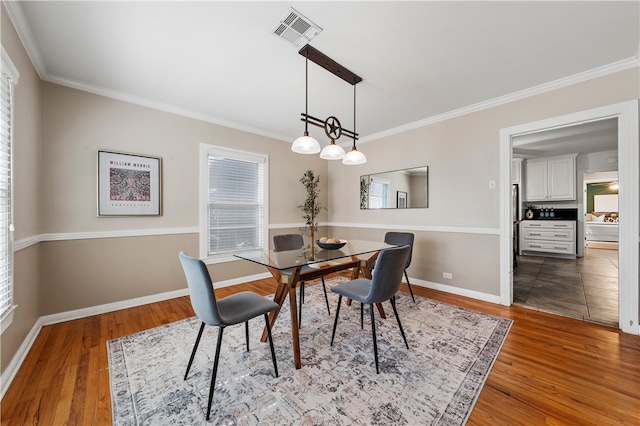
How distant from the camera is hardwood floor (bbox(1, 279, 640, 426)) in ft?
4.72

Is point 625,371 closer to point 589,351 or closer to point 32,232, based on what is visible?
point 589,351

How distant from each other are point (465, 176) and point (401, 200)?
1.00 m

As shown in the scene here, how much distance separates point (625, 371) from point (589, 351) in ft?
0.83

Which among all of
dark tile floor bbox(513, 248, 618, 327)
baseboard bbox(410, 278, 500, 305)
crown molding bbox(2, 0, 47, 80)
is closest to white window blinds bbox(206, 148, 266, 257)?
crown molding bbox(2, 0, 47, 80)

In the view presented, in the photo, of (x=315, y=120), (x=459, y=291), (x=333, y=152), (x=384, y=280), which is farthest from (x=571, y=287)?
(x=315, y=120)

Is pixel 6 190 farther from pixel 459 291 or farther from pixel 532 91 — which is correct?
pixel 532 91

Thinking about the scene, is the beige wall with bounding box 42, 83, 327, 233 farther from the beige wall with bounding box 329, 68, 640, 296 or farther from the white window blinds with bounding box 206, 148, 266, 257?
the beige wall with bounding box 329, 68, 640, 296

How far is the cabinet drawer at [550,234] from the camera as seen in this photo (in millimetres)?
5945

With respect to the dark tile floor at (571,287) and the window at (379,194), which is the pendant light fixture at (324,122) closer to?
the window at (379,194)

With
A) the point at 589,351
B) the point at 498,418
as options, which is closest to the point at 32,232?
the point at 498,418

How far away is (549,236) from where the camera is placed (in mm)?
6234

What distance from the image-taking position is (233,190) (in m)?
4.02

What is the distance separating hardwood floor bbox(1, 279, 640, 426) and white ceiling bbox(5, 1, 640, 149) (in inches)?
99.5

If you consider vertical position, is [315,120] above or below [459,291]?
above
